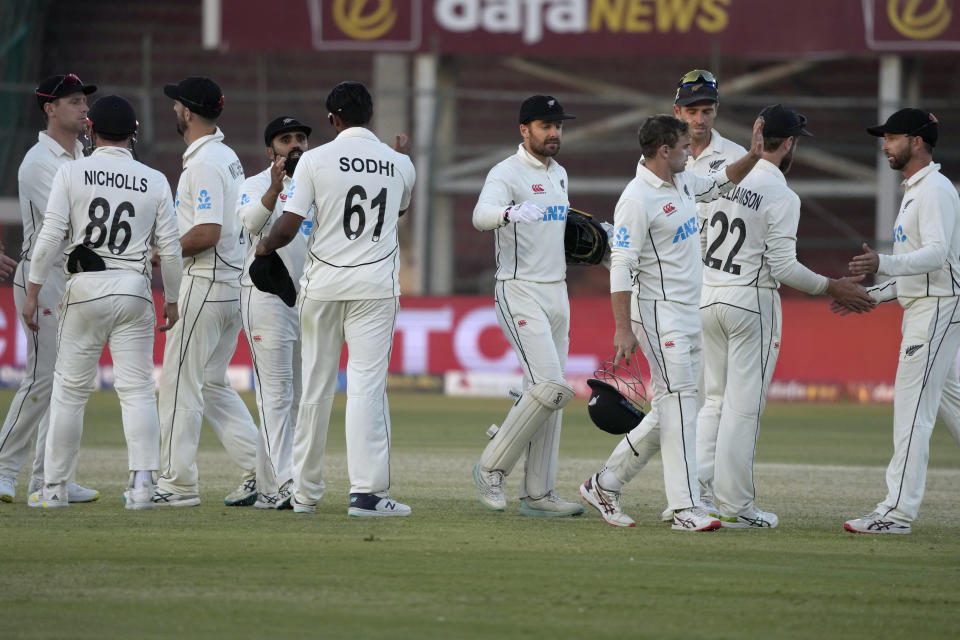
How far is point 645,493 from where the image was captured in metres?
9.98

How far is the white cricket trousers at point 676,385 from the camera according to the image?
7715 millimetres

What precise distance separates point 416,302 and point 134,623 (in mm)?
14448

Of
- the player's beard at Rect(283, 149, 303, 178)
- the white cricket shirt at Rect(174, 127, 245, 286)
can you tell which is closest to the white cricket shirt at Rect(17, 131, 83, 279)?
the white cricket shirt at Rect(174, 127, 245, 286)

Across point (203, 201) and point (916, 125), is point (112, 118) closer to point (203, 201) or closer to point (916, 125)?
point (203, 201)

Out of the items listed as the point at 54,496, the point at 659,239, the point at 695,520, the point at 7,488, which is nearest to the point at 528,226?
the point at 659,239

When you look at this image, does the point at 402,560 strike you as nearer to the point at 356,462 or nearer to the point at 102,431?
the point at 356,462

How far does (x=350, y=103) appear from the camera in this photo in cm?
808

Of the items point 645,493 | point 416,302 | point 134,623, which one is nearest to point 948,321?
point 645,493

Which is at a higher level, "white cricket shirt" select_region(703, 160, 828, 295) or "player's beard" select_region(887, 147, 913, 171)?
"player's beard" select_region(887, 147, 913, 171)

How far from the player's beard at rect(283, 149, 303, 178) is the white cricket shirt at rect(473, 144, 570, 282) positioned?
3.88ft

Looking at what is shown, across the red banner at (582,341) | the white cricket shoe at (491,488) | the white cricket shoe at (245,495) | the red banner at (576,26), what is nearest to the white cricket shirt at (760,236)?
the white cricket shoe at (491,488)

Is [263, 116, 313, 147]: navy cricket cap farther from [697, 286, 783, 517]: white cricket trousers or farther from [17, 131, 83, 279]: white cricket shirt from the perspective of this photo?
[697, 286, 783, 517]: white cricket trousers

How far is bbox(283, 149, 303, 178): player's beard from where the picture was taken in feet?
27.6

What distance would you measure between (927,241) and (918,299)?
39 cm
